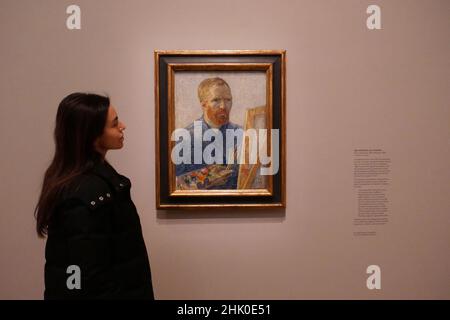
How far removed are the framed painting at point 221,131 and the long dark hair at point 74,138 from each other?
1.60 ft

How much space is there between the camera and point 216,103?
164 cm

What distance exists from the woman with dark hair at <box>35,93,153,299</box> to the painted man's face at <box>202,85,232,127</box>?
55cm

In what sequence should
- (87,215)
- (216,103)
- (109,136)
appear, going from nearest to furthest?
1. (87,215)
2. (109,136)
3. (216,103)

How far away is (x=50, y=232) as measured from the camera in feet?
3.71

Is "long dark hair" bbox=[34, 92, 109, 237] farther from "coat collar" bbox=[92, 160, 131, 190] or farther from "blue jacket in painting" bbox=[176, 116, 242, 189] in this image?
"blue jacket in painting" bbox=[176, 116, 242, 189]

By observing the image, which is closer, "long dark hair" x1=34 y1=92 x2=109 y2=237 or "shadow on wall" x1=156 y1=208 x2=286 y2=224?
"long dark hair" x1=34 y1=92 x2=109 y2=237

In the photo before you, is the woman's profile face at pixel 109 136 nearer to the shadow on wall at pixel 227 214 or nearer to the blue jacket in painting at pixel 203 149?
the blue jacket in painting at pixel 203 149

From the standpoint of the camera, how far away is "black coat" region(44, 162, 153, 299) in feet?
3.42

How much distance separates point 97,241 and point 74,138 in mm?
375

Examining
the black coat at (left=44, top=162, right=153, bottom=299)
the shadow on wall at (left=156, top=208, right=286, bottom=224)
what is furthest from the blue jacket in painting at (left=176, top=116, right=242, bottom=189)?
the black coat at (left=44, top=162, right=153, bottom=299)

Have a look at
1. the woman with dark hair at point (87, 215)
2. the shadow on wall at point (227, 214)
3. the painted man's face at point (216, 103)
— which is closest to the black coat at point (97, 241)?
the woman with dark hair at point (87, 215)

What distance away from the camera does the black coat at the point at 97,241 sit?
1042 mm

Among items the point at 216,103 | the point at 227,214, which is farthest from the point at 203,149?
the point at 227,214

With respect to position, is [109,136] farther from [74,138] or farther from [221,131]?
[221,131]
